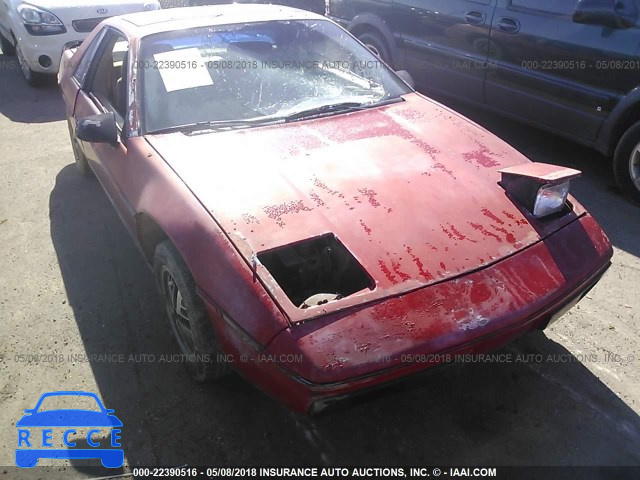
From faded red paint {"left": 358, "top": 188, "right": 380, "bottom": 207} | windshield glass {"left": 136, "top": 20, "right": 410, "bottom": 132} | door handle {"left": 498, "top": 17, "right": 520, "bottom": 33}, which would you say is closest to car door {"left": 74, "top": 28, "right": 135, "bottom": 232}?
windshield glass {"left": 136, "top": 20, "right": 410, "bottom": 132}

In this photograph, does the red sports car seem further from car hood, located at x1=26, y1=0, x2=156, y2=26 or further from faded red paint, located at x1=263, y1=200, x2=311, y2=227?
car hood, located at x1=26, y1=0, x2=156, y2=26

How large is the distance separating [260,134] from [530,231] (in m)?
1.34

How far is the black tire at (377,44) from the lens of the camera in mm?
5783

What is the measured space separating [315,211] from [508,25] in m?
3.23

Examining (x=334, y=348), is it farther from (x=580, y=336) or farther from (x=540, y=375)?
(x=580, y=336)

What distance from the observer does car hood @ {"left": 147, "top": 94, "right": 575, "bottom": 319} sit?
2.08 meters

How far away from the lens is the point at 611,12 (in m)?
3.85

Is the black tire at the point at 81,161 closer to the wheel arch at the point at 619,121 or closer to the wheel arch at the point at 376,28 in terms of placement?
the wheel arch at the point at 376,28

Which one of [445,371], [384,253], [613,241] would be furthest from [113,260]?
[613,241]

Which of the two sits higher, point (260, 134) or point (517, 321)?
point (260, 134)

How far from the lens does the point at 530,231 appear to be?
2279 mm

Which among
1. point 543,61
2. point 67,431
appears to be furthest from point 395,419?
point 543,61

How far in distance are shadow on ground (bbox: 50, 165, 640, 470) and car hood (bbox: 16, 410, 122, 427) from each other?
0.06 m

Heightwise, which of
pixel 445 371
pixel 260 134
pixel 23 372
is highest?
pixel 260 134
